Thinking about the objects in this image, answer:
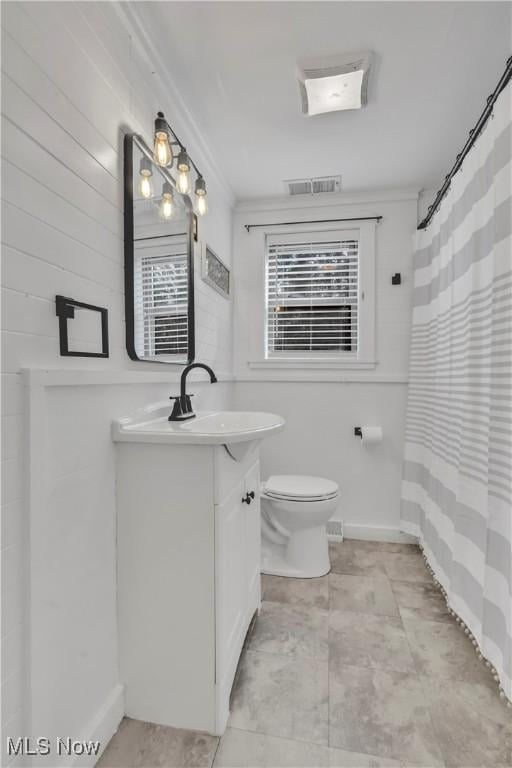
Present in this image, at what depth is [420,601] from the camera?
6.15ft

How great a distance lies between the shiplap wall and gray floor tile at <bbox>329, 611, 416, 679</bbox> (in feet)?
3.61

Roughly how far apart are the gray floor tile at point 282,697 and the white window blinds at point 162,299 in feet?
4.20

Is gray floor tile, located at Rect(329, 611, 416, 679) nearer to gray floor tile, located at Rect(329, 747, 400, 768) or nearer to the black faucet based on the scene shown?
gray floor tile, located at Rect(329, 747, 400, 768)

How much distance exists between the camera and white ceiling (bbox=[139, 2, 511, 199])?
4.28 feet

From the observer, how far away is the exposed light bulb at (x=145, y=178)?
1.38 m

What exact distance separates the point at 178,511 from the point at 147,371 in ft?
1.87

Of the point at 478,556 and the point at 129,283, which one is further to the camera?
the point at 478,556

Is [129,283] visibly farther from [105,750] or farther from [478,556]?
[478,556]

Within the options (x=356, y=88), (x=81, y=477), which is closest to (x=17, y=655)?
(x=81, y=477)

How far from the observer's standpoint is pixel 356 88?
1.60m

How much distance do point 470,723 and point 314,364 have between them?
6.33 feet

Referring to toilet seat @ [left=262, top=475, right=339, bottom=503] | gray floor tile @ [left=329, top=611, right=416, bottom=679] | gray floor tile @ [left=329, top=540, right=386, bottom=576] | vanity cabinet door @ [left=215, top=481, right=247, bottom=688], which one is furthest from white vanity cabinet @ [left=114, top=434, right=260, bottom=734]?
gray floor tile @ [left=329, top=540, right=386, bottom=576]

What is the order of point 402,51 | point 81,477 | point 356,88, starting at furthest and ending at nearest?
1. point 356,88
2. point 402,51
3. point 81,477

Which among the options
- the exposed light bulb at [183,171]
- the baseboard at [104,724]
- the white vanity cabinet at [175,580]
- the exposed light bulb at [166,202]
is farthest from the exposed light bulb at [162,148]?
the baseboard at [104,724]
